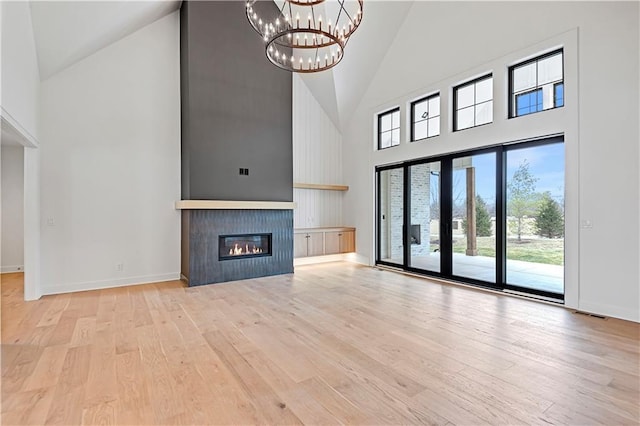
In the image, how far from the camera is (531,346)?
3.01m

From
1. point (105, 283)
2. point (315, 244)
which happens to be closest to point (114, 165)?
point (105, 283)

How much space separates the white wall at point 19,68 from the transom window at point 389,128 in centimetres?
630

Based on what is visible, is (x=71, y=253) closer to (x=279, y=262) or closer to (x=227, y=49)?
(x=279, y=262)

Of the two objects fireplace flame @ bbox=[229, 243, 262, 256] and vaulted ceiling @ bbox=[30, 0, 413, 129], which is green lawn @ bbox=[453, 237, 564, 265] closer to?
fireplace flame @ bbox=[229, 243, 262, 256]

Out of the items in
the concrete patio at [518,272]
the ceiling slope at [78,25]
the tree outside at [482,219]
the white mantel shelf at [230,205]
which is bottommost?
the concrete patio at [518,272]

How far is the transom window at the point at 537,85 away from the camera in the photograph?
4410mm

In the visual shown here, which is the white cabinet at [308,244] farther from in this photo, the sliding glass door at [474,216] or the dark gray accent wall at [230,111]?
the sliding glass door at [474,216]

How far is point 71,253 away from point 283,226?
3.68 m

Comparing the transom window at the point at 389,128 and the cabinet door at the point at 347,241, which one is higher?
the transom window at the point at 389,128

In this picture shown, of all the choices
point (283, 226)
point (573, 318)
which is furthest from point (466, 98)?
point (283, 226)

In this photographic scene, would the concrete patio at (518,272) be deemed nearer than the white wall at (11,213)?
Yes

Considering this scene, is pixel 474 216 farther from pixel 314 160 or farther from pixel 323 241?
pixel 314 160

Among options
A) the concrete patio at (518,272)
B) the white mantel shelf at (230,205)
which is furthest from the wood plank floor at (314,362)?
the white mantel shelf at (230,205)

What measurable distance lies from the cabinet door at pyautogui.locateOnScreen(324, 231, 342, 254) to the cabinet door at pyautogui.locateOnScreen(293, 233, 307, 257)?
0.56 metres
